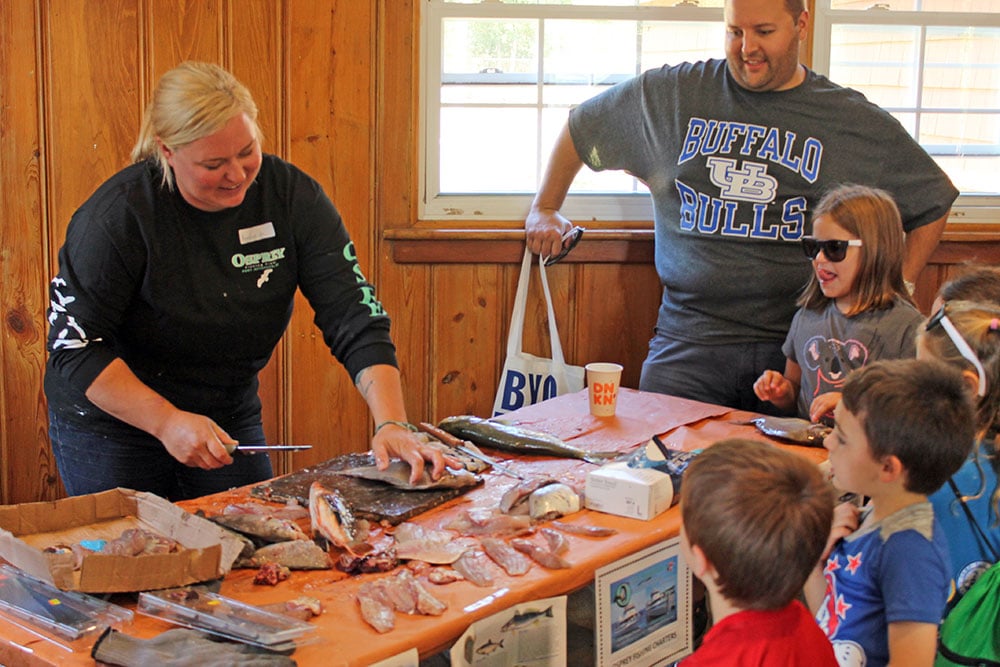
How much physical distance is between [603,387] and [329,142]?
1487mm

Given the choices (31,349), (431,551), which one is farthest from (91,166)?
(431,551)

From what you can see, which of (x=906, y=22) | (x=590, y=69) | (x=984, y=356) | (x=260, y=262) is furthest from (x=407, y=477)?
(x=906, y=22)

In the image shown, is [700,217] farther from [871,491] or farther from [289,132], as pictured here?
[871,491]

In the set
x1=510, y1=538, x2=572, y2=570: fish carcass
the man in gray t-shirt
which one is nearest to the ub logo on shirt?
the man in gray t-shirt

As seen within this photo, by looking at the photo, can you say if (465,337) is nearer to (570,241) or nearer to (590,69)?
(570,241)

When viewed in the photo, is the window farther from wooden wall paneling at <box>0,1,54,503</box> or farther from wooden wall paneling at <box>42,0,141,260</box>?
wooden wall paneling at <box>0,1,54,503</box>

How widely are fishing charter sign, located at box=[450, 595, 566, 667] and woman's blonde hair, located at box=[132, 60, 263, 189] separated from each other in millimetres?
1251

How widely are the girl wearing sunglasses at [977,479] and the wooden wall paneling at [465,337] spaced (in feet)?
7.33

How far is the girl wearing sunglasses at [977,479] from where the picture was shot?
2.09 m

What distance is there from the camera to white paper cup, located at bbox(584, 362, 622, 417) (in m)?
3.12

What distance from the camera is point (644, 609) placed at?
2303mm

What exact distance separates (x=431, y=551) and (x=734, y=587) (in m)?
0.67

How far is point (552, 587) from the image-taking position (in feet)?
6.81

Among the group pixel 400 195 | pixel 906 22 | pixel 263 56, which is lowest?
pixel 400 195
